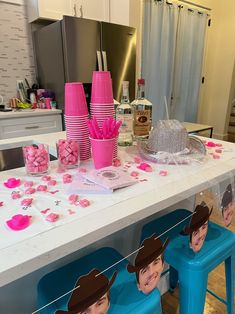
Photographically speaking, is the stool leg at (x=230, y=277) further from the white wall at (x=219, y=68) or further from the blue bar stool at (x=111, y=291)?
the white wall at (x=219, y=68)

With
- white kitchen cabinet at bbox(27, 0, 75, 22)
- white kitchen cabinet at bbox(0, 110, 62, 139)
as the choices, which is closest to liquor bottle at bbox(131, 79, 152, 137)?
white kitchen cabinet at bbox(0, 110, 62, 139)

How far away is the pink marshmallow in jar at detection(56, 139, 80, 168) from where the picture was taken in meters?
0.89

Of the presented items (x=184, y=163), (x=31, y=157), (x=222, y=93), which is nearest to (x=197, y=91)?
(x=222, y=93)

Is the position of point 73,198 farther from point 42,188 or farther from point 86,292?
point 86,292

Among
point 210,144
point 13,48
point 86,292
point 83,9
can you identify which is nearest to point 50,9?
point 83,9

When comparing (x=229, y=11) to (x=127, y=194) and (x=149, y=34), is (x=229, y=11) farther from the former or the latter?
(x=127, y=194)

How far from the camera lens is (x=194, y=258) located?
88cm

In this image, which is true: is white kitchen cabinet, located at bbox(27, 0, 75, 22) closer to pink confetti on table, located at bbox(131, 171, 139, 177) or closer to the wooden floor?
pink confetti on table, located at bbox(131, 171, 139, 177)

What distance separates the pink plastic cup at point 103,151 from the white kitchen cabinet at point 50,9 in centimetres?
222

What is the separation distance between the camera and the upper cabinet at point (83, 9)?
2.48m

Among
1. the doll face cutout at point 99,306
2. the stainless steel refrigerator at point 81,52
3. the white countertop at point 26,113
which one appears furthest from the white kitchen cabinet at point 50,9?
the doll face cutout at point 99,306

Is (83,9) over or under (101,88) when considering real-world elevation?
over

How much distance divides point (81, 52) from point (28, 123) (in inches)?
35.1

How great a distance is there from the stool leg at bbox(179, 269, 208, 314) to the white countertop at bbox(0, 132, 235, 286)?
0.32 m
